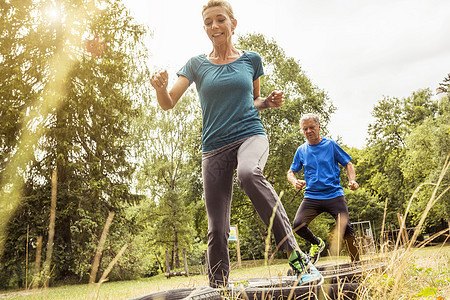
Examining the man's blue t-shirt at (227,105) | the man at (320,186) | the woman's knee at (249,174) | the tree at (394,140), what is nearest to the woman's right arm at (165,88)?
the man's blue t-shirt at (227,105)

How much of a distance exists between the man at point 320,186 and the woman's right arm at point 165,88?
1.83 metres

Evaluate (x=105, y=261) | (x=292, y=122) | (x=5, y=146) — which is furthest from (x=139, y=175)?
(x=5, y=146)

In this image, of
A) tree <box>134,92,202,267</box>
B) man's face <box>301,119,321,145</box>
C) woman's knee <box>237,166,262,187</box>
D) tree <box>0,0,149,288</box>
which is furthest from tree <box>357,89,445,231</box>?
woman's knee <box>237,166,262,187</box>

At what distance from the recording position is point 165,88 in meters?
2.55

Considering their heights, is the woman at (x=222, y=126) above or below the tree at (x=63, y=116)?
below

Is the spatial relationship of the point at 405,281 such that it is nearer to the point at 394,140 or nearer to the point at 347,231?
the point at 347,231

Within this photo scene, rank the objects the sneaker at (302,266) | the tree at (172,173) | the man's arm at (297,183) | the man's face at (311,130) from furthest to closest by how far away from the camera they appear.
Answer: the tree at (172,173) → the man's face at (311,130) → the man's arm at (297,183) → the sneaker at (302,266)

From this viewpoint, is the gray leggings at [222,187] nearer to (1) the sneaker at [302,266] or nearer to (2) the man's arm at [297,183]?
(1) the sneaker at [302,266]

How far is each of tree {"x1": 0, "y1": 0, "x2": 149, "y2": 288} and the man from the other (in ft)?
40.7

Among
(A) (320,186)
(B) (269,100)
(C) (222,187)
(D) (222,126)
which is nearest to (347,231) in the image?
(A) (320,186)

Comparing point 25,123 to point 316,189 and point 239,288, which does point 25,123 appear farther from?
point 239,288

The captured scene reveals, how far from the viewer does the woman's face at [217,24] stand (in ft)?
9.11

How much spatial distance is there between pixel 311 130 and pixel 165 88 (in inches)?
103

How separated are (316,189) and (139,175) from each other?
79.4ft
